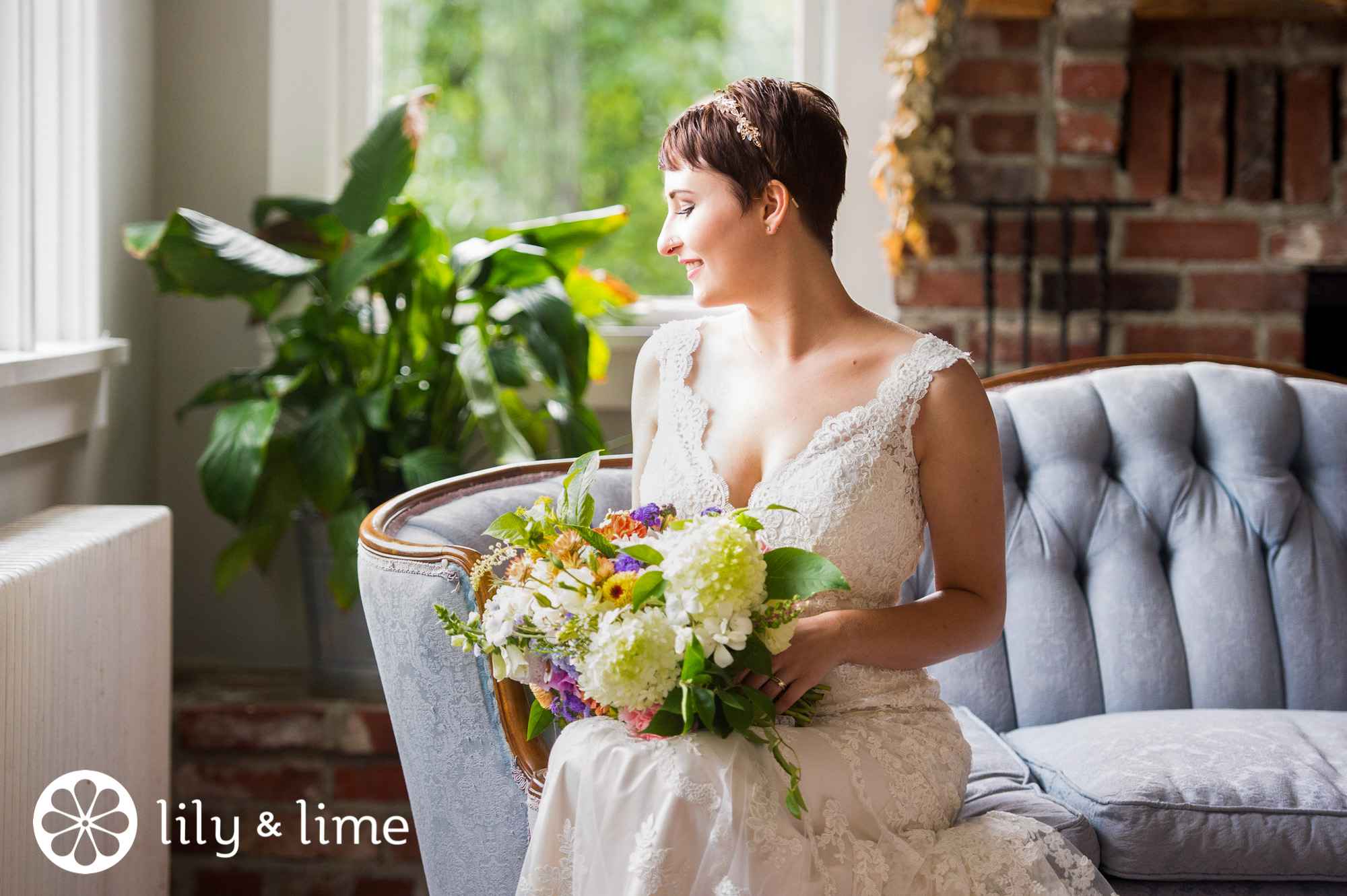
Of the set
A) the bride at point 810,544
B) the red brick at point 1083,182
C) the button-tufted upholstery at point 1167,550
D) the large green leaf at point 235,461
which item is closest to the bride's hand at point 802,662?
the bride at point 810,544

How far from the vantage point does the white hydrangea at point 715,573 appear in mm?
1128

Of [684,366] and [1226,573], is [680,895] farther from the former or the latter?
[1226,573]

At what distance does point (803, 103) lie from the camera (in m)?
1.50

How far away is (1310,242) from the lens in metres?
2.58

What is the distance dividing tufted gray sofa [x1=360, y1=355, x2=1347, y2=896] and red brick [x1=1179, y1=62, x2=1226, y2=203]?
57 centimetres

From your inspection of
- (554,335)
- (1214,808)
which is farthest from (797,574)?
(554,335)

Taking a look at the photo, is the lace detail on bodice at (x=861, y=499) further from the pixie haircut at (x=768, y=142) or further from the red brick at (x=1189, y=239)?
the red brick at (x=1189, y=239)

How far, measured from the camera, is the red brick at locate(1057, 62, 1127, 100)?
2.56m

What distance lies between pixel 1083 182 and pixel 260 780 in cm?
210

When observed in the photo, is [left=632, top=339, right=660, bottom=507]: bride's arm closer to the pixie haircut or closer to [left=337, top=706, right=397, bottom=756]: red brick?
the pixie haircut

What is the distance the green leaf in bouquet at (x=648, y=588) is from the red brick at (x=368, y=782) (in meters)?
1.49

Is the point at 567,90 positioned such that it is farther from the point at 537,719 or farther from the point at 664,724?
the point at 664,724

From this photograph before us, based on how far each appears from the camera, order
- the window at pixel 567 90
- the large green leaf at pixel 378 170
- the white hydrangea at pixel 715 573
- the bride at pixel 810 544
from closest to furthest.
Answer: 1. the white hydrangea at pixel 715 573
2. the bride at pixel 810 544
3. the large green leaf at pixel 378 170
4. the window at pixel 567 90

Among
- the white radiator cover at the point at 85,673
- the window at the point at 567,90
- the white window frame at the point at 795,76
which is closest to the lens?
→ the white radiator cover at the point at 85,673
